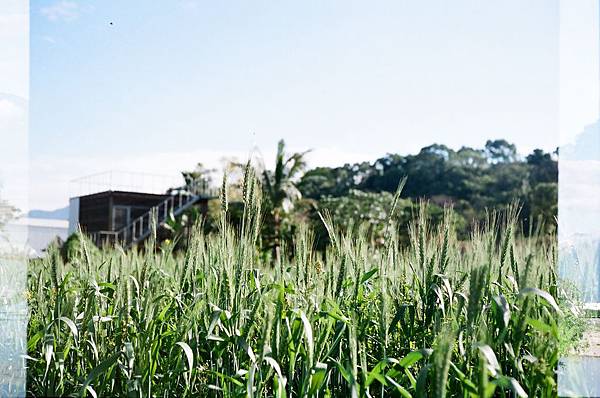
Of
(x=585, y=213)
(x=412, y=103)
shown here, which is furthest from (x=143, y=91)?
(x=585, y=213)

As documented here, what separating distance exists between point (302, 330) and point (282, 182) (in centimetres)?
1049

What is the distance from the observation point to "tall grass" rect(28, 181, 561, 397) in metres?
1.64

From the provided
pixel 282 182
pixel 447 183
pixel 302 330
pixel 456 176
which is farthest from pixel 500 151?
pixel 302 330

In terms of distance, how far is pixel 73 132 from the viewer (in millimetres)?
16359

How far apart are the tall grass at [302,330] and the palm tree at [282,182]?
944 cm

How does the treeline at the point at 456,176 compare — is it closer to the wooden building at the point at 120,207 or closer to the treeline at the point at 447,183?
the treeline at the point at 447,183

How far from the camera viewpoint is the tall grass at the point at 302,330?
1638 millimetres

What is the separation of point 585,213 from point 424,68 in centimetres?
1998

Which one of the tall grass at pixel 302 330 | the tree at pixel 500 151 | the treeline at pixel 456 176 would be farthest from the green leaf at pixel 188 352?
the tree at pixel 500 151

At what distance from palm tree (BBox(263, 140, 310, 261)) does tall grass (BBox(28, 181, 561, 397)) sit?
944 cm

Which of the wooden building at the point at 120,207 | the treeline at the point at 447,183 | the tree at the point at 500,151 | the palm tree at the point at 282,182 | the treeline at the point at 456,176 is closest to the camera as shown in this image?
the palm tree at the point at 282,182

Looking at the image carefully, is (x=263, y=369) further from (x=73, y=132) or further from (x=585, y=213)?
(x=73, y=132)

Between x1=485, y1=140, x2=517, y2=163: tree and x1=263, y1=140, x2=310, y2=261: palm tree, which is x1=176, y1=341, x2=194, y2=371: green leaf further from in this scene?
x1=485, y1=140, x2=517, y2=163: tree

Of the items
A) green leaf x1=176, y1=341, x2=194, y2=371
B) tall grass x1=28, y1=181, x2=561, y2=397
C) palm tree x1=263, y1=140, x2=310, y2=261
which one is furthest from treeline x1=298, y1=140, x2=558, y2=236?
green leaf x1=176, y1=341, x2=194, y2=371
